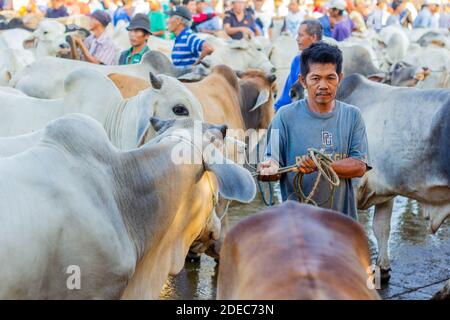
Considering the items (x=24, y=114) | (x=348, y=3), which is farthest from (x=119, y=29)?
(x=24, y=114)

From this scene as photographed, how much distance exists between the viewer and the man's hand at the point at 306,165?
3.66m

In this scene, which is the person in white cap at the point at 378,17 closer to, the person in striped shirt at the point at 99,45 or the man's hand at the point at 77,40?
the person in striped shirt at the point at 99,45

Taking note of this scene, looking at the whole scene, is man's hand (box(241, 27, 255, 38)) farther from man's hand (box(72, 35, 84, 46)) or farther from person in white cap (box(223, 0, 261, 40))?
man's hand (box(72, 35, 84, 46))

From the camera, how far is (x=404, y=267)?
6344mm

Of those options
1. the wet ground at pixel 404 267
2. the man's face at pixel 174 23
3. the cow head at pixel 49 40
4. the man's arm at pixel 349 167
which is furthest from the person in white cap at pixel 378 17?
the man's arm at pixel 349 167

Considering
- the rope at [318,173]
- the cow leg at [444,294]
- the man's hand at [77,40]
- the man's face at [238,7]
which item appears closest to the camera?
the rope at [318,173]

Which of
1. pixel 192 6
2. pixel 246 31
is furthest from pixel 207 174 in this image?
pixel 192 6

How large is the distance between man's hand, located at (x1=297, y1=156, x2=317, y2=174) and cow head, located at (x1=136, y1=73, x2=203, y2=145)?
1975 millimetres

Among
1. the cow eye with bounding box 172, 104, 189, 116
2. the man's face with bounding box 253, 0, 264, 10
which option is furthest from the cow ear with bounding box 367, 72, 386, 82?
the man's face with bounding box 253, 0, 264, 10

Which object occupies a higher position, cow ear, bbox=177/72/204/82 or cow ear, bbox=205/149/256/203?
cow ear, bbox=205/149/256/203

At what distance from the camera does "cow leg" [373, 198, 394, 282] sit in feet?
20.0

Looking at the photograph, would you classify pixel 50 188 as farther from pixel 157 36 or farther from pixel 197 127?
pixel 157 36

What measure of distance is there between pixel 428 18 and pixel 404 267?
Result: 45.7 feet

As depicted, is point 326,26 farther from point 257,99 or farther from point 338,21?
point 257,99
